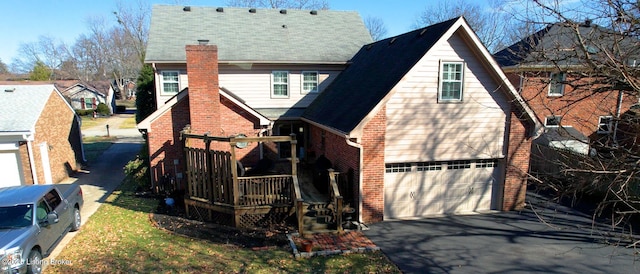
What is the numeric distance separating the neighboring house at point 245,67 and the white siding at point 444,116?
232 inches

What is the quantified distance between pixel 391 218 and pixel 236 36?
12.8 m

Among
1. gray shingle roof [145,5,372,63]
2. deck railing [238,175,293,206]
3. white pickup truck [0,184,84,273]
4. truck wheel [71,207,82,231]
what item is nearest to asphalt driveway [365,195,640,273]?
deck railing [238,175,293,206]

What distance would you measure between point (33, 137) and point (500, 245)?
18.1 meters

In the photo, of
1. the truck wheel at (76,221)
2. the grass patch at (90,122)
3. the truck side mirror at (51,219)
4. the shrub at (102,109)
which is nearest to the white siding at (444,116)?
the truck side mirror at (51,219)

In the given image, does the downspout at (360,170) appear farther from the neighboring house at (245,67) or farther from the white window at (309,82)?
the white window at (309,82)

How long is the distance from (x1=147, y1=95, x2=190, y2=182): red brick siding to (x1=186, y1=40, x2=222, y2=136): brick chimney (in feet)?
2.58

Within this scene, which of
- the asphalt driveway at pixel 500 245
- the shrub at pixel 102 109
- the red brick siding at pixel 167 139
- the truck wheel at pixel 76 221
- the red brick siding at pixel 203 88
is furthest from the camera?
the shrub at pixel 102 109

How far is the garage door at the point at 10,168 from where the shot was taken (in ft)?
48.0

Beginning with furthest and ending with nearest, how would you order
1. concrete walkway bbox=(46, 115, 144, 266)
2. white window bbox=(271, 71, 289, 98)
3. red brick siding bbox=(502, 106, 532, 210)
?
white window bbox=(271, 71, 289, 98) < concrete walkway bbox=(46, 115, 144, 266) < red brick siding bbox=(502, 106, 532, 210)

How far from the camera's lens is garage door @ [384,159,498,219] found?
1194cm

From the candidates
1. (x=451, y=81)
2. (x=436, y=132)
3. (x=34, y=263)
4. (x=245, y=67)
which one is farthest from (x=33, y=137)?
(x=451, y=81)

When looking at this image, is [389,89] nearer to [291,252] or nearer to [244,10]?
[291,252]

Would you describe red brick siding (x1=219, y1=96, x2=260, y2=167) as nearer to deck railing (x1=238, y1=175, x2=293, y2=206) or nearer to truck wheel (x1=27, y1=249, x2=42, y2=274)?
deck railing (x1=238, y1=175, x2=293, y2=206)

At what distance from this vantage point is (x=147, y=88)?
1948cm
